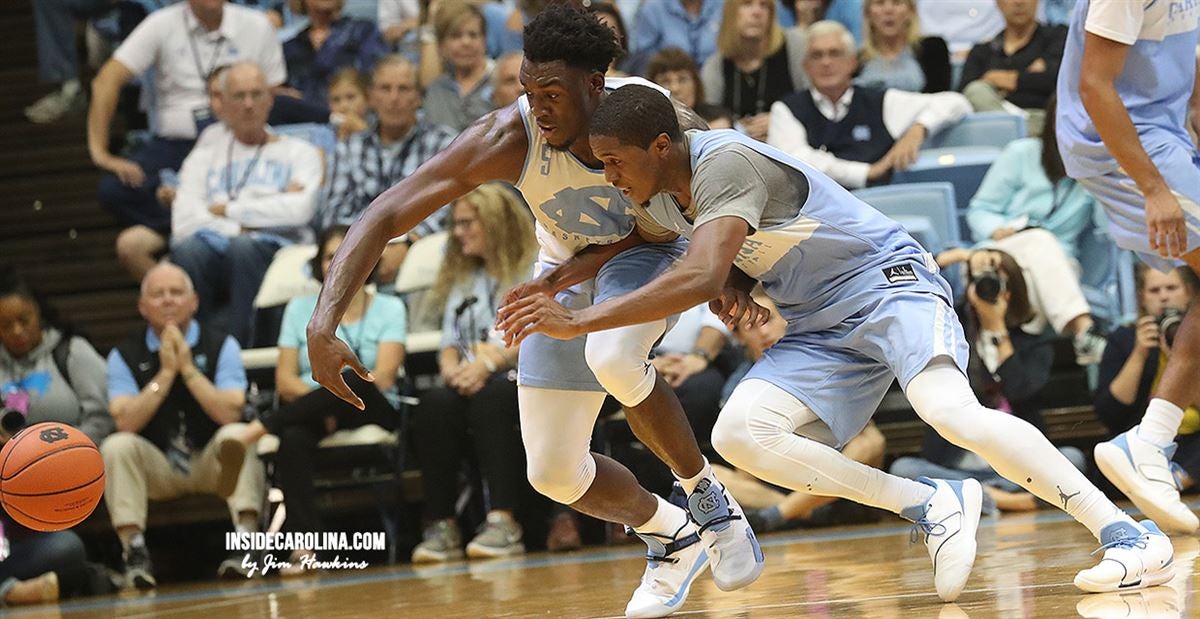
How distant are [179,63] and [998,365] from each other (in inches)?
198

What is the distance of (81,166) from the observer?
30.5 ft

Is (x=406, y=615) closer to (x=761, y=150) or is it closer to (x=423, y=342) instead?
(x=761, y=150)

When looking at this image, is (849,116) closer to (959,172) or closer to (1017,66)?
(959,172)

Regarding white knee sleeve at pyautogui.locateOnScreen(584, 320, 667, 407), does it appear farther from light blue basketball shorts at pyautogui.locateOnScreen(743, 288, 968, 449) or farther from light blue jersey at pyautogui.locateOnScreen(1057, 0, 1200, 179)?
light blue jersey at pyautogui.locateOnScreen(1057, 0, 1200, 179)

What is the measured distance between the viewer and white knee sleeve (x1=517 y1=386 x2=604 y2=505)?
4.02 metres

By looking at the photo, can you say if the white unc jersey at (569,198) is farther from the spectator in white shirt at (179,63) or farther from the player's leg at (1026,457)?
the spectator in white shirt at (179,63)

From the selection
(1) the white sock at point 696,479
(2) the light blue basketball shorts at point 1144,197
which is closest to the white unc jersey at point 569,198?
(1) the white sock at point 696,479

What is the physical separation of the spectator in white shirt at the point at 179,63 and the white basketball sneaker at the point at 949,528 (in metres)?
5.95

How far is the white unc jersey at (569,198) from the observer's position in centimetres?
383

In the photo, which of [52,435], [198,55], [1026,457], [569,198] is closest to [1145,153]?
[1026,457]

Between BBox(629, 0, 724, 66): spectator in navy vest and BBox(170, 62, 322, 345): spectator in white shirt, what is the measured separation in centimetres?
203

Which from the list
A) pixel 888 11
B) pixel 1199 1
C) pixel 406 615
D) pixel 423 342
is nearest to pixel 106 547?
pixel 423 342

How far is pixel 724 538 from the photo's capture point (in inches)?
154

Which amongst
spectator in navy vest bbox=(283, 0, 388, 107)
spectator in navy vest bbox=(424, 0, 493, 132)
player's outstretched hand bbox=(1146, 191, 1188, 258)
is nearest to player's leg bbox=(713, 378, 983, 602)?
player's outstretched hand bbox=(1146, 191, 1188, 258)
